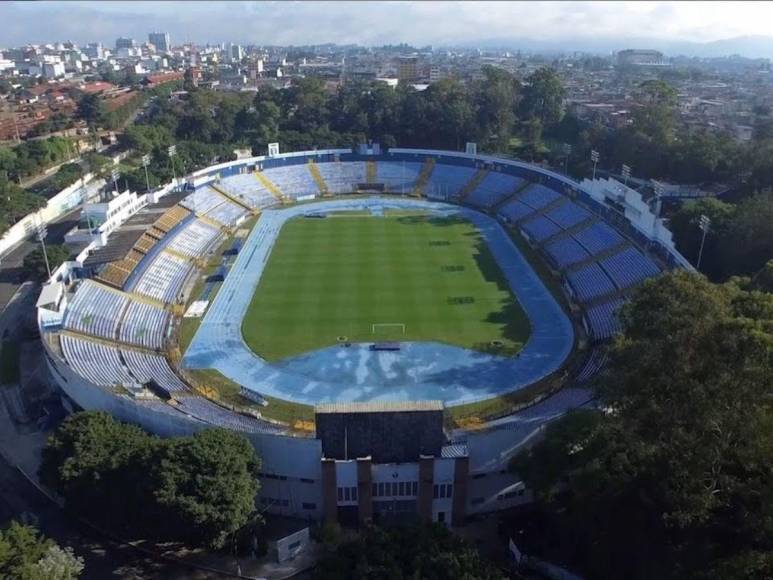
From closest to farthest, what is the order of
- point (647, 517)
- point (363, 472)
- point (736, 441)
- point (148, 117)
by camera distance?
1. point (736, 441)
2. point (647, 517)
3. point (363, 472)
4. point (148, 117)

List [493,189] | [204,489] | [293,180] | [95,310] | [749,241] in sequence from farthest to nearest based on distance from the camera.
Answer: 1. [293,180]
2. [493,189]
3. [749,241]
4. [95,310]
5. [204,489]

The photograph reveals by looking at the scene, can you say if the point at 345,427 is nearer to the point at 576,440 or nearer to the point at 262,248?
the point at 576,440

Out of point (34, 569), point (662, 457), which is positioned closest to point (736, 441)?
point (662, 457)

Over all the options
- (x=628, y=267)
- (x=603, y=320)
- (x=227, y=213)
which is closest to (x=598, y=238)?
(x=628, y=267)

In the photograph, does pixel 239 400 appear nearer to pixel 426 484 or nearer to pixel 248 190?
pixel 426 484

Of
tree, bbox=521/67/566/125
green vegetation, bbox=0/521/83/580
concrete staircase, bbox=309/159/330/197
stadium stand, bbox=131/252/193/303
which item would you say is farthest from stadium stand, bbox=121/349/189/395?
tree, bbox=521/67/566/125

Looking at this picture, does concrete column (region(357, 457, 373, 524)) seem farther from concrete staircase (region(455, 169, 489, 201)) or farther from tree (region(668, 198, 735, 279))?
concrete staircase (region(455, 169, 489, 201))

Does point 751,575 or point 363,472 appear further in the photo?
point 363,472
